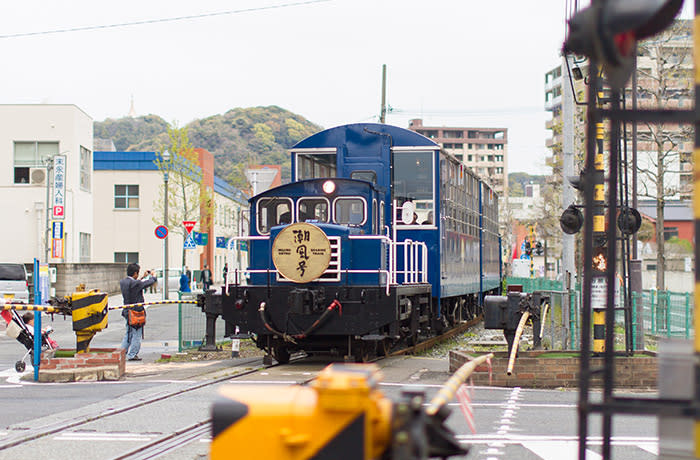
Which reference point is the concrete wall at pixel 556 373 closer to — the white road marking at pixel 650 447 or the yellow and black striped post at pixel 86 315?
the white road marking at pixel 650 447

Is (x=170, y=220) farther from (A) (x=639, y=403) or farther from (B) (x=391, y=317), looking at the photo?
(A) (x=639, y=403)

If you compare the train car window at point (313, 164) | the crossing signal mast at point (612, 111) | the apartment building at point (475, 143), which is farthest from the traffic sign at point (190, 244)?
the apartment building at point (475, 143)

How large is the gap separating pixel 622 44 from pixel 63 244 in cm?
4248

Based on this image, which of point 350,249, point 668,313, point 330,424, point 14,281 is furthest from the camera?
point 14,281

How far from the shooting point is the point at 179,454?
8.08 m

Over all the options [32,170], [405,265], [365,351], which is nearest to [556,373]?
[405,265]

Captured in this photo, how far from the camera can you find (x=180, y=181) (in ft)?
198

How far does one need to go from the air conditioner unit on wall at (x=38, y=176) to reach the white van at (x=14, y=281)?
11.6 metres

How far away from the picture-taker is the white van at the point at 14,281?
32562 mm

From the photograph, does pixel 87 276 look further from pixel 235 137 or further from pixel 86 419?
pixel 235 137

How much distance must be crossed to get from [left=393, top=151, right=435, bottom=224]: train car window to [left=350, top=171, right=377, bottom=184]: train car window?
18.0 inches

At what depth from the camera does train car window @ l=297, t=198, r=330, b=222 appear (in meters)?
15.4

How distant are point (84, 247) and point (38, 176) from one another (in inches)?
207

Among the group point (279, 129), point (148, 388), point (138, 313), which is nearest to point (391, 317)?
point (148, 388)
